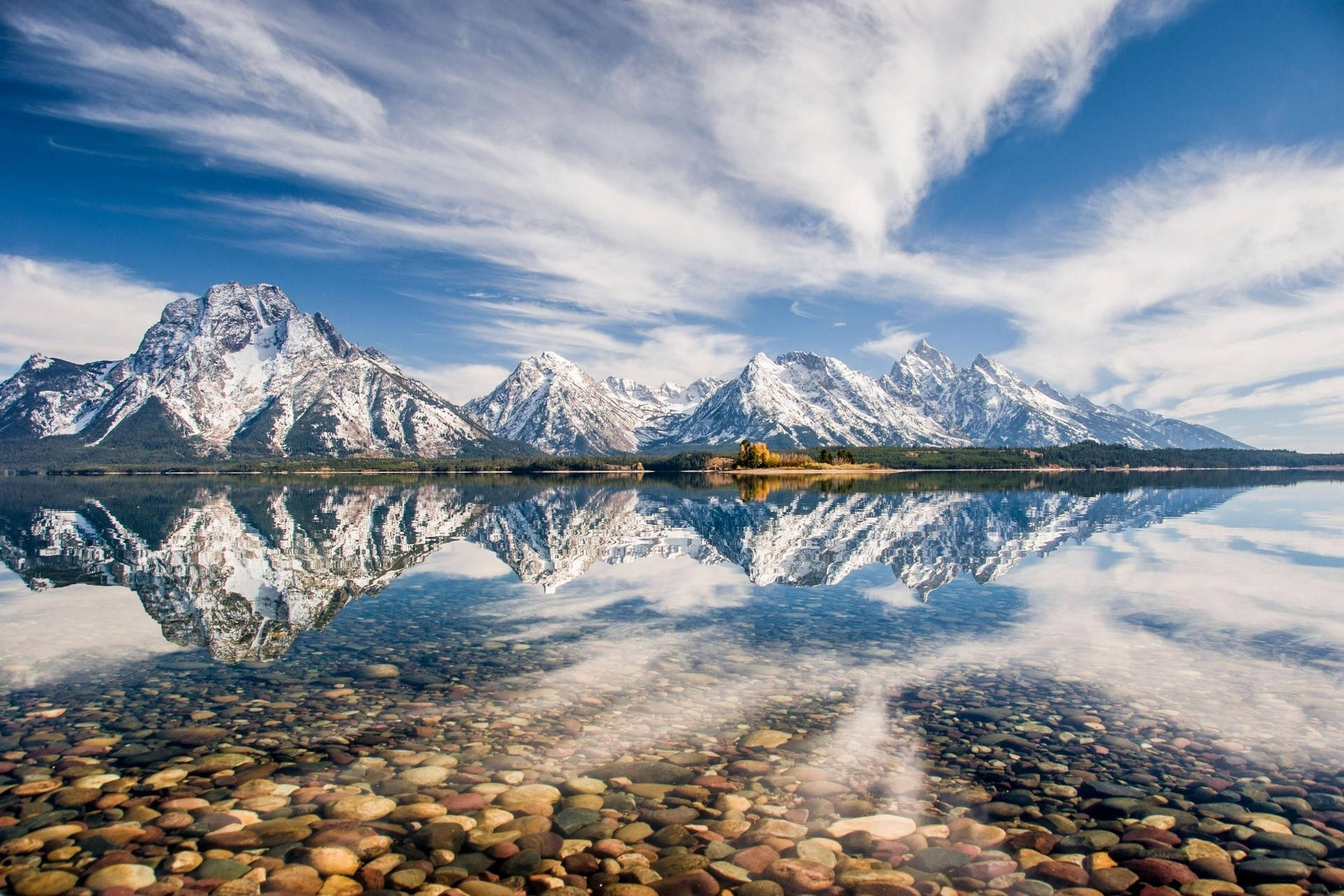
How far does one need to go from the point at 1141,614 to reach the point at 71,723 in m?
38.6

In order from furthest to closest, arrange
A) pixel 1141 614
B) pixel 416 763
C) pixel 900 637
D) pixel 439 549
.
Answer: pixel 439 549 < pixel 1141 614 < pixel 900 637 < pixel 416 763

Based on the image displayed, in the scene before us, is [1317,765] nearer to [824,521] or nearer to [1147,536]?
[1147,536]

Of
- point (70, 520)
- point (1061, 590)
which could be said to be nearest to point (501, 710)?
point (1061, 590)

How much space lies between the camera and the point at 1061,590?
37250 mm

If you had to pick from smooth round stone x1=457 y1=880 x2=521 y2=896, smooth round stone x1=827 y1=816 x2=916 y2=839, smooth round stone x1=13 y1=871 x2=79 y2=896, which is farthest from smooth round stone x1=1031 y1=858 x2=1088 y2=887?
smooth round stone x1=13 y1=871 x2=79 y2=896

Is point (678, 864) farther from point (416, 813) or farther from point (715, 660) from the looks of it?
point (715, 660)

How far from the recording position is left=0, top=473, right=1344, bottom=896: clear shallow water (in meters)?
15.8

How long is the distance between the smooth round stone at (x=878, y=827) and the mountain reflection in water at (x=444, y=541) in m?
20.7

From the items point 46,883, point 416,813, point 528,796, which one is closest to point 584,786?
point 528,796

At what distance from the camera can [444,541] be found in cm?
6162

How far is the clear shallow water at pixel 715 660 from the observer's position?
15.8 metres

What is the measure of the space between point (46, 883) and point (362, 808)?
4420mm

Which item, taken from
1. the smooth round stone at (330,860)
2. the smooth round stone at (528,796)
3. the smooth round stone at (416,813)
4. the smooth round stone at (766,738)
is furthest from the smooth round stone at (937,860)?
the smooth round stone at (330,860)

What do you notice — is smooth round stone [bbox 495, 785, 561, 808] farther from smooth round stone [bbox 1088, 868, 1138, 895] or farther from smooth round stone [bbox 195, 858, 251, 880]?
smooth round stone [bbox 1088, 868, 1138, 895]
